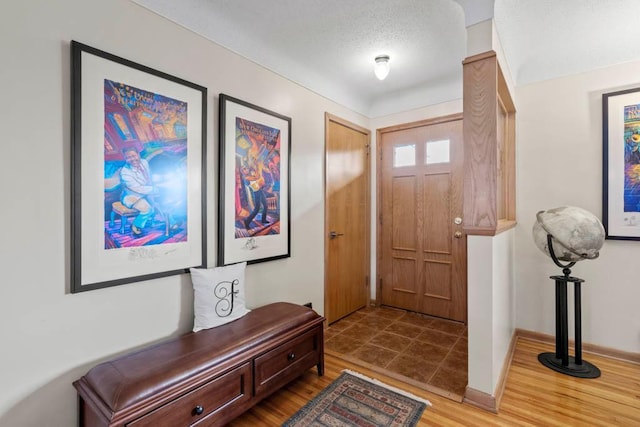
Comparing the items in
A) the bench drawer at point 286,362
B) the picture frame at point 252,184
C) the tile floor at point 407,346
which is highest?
the picture frame at point 252,184

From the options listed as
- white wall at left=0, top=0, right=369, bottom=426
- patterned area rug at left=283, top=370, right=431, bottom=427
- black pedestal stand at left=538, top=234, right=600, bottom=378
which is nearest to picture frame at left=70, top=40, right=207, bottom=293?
white wall at left=0, top=0, right=369, bottom=426

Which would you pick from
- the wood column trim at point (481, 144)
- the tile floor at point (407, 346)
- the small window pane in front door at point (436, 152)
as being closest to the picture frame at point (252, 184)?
the tile floor at point (407, 346)

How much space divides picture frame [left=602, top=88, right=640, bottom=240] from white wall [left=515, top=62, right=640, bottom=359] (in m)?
0.05

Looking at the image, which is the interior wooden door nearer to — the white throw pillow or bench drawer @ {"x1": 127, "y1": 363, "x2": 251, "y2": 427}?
the white throw pillow

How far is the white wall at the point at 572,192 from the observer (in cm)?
260

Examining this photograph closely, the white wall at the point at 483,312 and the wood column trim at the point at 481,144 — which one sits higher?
the wood column trim at the point at 481,144

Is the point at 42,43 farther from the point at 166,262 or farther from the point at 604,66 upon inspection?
the point at 604,66

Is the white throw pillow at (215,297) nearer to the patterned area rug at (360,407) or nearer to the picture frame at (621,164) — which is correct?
the patterned area rug at (360,407)

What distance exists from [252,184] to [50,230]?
1.24 m

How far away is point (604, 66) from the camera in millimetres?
2654

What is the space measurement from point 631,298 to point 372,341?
86.5 inches

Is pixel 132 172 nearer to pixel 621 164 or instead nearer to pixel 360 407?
pixel 360 407

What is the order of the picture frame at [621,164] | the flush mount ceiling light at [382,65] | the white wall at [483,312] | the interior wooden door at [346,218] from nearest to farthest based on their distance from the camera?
the white wall at [483,312] → the picture frame at [621,164] → the flush mount ceiling light at [382,65] → the interior wooden door at [346,218]

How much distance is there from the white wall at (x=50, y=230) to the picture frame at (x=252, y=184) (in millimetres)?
459
